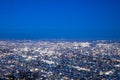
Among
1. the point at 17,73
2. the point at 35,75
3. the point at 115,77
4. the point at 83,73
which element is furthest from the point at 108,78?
the point at 17,73

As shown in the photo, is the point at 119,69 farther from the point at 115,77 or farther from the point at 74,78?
the point at 74,78

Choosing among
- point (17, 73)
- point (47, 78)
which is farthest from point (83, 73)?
point (17, 73)

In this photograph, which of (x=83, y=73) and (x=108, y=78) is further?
(x=83, y=73)

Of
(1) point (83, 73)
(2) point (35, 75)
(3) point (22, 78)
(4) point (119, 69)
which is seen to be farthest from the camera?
(4) point (119, 69)

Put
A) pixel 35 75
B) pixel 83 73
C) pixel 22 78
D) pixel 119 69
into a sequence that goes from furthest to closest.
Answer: pixel 119 69, pixel 83 73, pixel 35 75, pixel 22 78

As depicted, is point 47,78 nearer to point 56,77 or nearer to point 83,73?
point 56,77

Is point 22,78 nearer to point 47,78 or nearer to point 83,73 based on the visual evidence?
point 47,78

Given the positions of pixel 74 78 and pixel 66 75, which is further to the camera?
pixel 66 75

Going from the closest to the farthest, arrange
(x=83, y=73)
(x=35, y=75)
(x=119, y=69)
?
(x=35, y=75)
(x=83, y=73)
(x=119, y=69)

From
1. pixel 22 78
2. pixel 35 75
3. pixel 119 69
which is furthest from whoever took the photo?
pixel 119 69
